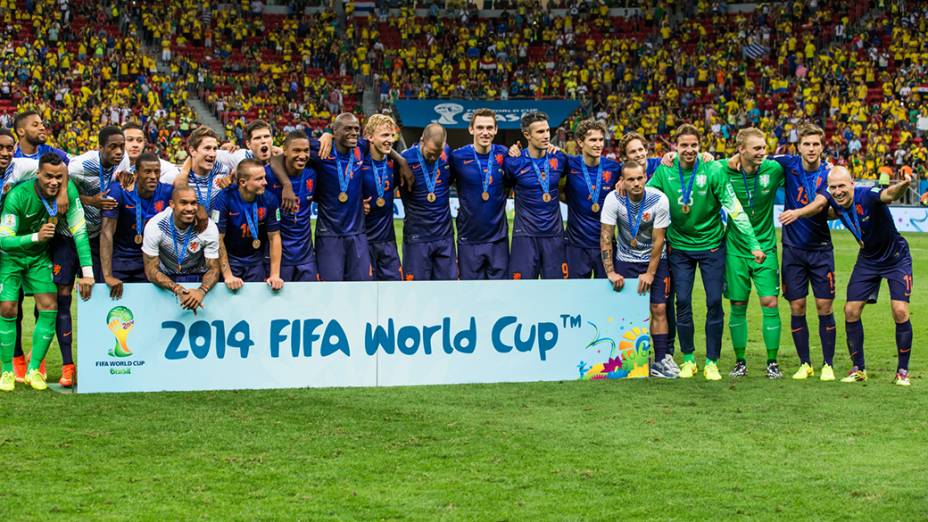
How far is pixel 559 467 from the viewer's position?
23.1 feet

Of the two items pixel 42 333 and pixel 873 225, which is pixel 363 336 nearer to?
pixel 42 333

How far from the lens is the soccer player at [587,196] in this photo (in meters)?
10.3

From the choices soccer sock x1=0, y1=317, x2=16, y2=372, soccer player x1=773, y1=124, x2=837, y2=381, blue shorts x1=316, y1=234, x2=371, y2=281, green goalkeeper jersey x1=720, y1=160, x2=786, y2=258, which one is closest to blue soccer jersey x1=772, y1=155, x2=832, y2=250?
soccer player x1=773, y1=124, x2=837, y2=381

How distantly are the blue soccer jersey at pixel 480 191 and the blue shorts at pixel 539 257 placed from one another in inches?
8.8

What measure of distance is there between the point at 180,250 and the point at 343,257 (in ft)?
4.68

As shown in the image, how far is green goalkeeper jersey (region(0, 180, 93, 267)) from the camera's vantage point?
926 cm

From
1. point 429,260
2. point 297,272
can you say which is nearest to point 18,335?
point 297,272

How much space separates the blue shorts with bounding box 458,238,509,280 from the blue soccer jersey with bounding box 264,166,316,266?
4.47 ft

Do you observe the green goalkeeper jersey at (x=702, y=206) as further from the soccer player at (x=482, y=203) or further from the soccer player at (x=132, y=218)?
the soccer player at (x=132, y=218)

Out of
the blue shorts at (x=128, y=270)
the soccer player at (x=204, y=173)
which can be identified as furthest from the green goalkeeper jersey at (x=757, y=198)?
the blue shorts at (x=128, y=270)

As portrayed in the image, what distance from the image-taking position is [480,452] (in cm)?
741

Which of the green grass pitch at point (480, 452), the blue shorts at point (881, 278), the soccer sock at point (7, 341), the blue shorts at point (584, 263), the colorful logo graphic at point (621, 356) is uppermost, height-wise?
the blue shorts at point (584, 263)

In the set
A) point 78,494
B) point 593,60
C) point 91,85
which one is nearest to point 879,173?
point 593,60

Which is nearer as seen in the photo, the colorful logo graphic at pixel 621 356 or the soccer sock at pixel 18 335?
the soccer sock at pixel 18 335
